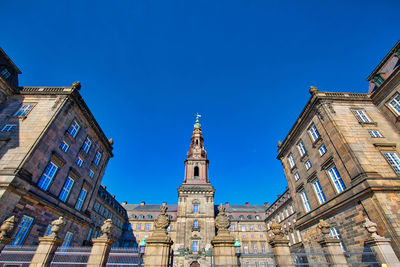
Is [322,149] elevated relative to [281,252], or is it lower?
elevated

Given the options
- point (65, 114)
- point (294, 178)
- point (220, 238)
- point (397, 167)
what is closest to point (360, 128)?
point (397, 167)

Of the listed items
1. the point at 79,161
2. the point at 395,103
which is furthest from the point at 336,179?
the point at 79,161

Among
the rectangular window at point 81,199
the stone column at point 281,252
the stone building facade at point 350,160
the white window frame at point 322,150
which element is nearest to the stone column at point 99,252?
the stone column at point 281,252

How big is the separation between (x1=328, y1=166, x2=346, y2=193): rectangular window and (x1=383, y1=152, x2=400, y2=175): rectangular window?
352 centimetres

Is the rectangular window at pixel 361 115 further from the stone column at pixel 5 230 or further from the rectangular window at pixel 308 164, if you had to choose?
the stone column at pixel 5 230

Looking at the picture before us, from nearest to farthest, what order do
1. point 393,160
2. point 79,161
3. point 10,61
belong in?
point 393,160 → point 10,61 → point 79,161

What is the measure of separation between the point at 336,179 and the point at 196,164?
36.3m

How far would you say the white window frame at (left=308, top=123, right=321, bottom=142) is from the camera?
1878 cm

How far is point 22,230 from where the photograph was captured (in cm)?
1350

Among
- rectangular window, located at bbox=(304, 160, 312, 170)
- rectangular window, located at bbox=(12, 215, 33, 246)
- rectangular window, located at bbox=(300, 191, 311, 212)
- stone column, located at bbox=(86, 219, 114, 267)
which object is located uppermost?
rectangular window, located at bbox=(304, 160, 312, 170)

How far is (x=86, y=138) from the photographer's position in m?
21.3

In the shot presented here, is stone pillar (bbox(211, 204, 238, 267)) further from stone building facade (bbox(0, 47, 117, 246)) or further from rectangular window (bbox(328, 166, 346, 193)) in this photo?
stone building facade (bbox(0, 47, 117, 246))

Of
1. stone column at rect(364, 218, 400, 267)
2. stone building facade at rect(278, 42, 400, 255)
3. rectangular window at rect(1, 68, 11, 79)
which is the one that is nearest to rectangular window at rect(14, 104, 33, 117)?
rectangular window at rect(1, 68, 11, 79)

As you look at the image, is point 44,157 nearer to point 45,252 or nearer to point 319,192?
point 45,252
